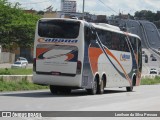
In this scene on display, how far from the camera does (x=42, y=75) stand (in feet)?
80.0

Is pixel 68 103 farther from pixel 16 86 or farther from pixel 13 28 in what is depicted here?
pixel 13 28

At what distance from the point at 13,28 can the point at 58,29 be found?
1753 cm

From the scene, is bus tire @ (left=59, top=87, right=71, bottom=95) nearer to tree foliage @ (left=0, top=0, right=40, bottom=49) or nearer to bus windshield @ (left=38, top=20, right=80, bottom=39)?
bus windshield @ (left=38, top=20, right=80, bottom=39)

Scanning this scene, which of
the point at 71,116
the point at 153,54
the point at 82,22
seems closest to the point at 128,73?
the point at 82,22

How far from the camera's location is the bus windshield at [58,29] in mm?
24312

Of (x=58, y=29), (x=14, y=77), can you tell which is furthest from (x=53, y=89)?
(x=14, y=77)

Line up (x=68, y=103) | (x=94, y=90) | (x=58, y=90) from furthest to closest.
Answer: (x=58, y=90), (x=94, y=90), (x=68, y=103)

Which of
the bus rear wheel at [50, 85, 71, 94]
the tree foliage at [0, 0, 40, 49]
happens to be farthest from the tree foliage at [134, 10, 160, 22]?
the bus rear wheel at [50, 85, 71, 94]

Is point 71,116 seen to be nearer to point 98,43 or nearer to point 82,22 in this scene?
point 82,22

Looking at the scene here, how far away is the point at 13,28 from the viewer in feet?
136

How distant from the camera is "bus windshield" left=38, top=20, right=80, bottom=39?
24.3 m

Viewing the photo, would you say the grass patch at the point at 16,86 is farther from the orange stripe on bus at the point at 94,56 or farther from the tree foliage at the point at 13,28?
the tree foliage at the point at 13,28

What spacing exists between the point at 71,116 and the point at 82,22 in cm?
1026

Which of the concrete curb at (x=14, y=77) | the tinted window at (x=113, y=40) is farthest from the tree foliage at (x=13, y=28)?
the tinted window at (x=113, y=40)
